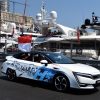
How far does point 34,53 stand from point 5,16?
405ft

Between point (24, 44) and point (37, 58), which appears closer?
point (37, 58)

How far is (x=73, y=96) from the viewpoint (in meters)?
10.8

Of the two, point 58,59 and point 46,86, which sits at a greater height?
point 58,59

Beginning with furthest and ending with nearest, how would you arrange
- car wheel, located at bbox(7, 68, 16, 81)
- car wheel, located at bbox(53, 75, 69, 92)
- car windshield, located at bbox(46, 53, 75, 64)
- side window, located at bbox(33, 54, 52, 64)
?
1. car wheel, located at bbox(7, 68, 16, 81)
2. side window, located at bbox(33, 54, 52, 64)
3. car windshield, located at bbox(46, 53, 75, 64)
4. car wheel, located at bbox(53, 75, 69, 92)

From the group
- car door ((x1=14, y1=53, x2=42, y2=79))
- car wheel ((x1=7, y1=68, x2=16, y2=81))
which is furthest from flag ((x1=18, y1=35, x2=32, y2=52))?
car door ((x1=14, y1=53, x2=42, y2=79))

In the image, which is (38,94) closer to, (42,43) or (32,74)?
(32,74)

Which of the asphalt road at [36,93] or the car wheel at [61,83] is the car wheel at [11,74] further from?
the car wheel at [61,83]

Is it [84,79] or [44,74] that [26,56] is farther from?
[84,79]

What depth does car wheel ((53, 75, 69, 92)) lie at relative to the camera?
37.6 feet

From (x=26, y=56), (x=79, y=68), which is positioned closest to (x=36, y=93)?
(x=79, y=68)

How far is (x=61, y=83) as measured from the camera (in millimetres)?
11617

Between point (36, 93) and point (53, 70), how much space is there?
3.86ft

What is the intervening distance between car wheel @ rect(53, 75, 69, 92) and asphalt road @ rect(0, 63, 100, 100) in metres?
0.19

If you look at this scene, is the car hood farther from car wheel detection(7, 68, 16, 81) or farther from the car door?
car wheel detection(7, 68, 16, 81)
